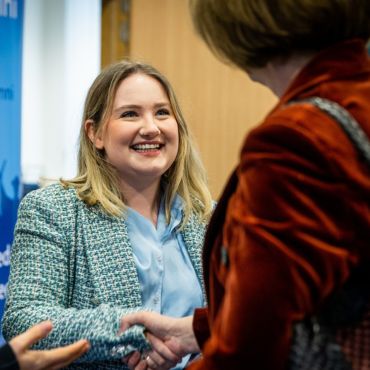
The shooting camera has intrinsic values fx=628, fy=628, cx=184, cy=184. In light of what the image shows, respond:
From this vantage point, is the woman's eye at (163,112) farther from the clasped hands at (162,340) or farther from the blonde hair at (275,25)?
the blonde hair at (275,25)

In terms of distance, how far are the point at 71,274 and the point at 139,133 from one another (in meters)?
0.45

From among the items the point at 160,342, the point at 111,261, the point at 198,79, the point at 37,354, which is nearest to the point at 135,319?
the point at 160,342

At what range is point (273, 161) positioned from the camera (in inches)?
32.1

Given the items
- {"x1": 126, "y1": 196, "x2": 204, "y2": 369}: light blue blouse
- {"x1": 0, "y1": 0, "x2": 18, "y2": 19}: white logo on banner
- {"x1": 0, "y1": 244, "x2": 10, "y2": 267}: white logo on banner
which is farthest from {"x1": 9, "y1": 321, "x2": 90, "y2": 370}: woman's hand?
{"x1": 0, "y1": 0, "x2": 18, "y2": 19}: white logo on banner

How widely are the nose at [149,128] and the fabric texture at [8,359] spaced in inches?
33.5

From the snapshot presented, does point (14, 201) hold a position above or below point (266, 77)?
below

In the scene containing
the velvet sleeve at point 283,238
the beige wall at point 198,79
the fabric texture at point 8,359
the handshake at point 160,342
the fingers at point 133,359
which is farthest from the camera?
the beige wall at point 198,79

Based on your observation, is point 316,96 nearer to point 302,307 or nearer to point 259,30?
point 259,30

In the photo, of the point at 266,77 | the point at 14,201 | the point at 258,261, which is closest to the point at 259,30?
the point at 266,77

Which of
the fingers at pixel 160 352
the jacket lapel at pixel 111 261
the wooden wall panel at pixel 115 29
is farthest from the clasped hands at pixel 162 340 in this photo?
the wooden wall panel at pixel 115 29

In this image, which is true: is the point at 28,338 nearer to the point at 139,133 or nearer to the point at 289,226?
the point at 289,226

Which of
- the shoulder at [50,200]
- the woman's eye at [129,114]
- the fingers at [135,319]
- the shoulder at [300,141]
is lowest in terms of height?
the fingers at [135,319]

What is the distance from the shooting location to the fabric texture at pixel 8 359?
3.50ft

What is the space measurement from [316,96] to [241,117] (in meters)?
2.69
